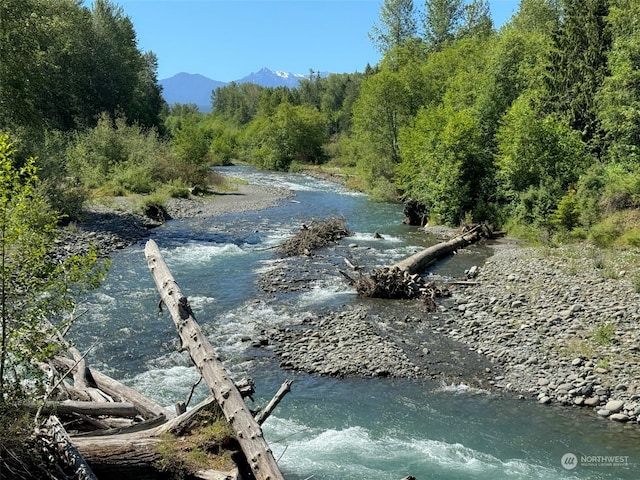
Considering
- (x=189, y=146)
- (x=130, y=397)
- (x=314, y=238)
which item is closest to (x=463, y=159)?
(x=314, y=238)

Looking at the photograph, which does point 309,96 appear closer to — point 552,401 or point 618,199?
point 618,199

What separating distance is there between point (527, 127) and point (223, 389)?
24992 mm

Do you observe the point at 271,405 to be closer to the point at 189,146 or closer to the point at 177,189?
the point at 177,189

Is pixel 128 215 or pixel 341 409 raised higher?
pixel 128 215

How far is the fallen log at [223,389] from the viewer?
638 cm

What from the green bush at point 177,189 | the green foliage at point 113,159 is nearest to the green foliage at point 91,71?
the green foliage at point 113,159

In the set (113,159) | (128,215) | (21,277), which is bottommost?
(128,215)

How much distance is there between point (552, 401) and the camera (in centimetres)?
1197

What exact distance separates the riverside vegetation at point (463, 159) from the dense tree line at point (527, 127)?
11cm

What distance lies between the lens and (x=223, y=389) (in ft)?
24.1

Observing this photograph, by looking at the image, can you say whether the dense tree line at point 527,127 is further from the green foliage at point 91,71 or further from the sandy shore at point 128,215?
the green foliage at point 91,71

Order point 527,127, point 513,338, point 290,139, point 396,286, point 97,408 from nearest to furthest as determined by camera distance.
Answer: point 97,408 < point 513,338 < point 396,286 < point 527,127 < point 290,139

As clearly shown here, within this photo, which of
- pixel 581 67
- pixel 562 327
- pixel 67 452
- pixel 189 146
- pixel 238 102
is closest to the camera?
pixel 67 452

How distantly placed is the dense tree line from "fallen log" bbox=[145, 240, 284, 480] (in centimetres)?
1959
